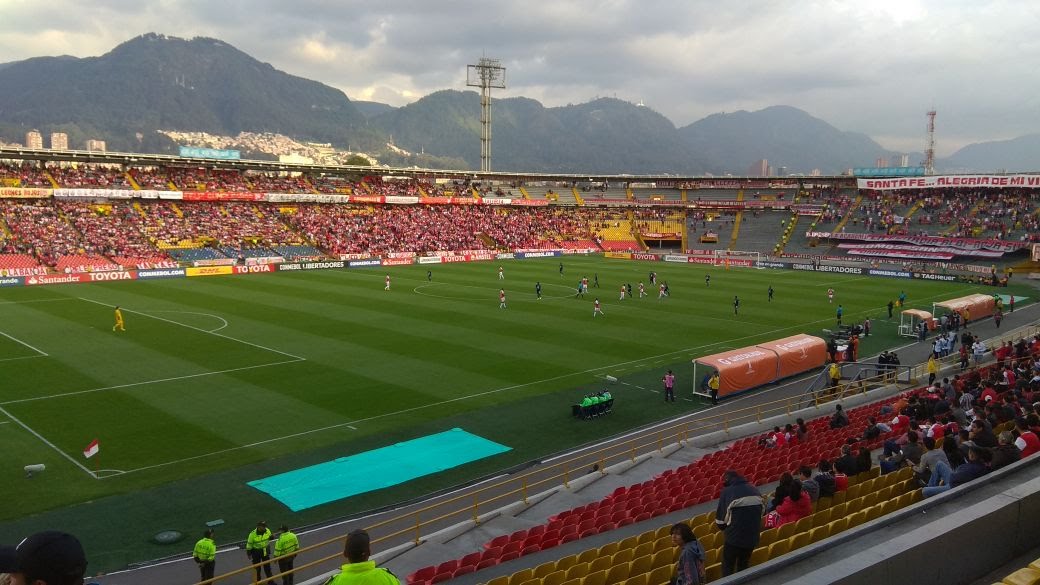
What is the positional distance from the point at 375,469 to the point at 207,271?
1859 inches

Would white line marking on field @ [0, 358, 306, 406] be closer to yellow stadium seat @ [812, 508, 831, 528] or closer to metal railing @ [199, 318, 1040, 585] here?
metal railing @ [199, 318, 1040, 585]

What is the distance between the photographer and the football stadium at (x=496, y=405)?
918cm

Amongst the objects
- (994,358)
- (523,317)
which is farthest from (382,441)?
(994,358)

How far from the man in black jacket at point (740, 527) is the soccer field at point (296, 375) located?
10511 mm

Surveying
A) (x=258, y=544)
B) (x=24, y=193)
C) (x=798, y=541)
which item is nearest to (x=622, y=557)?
(x=798, y=541)

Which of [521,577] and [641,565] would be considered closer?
[641,565]

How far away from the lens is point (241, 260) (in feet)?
209

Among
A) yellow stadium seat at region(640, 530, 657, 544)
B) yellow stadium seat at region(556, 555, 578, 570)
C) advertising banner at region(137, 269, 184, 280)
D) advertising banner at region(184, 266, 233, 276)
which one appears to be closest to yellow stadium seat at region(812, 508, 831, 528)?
yellow stadium seat at region(640, 530, 657, 544)

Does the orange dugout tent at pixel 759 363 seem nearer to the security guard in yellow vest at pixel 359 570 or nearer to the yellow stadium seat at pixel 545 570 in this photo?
the yellow stadium seat at pixel 545 570

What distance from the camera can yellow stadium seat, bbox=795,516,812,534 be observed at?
8320 mm

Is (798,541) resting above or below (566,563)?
above

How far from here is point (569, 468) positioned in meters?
17.9

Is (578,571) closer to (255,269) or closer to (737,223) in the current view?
(255,269)

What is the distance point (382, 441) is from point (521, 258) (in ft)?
200
